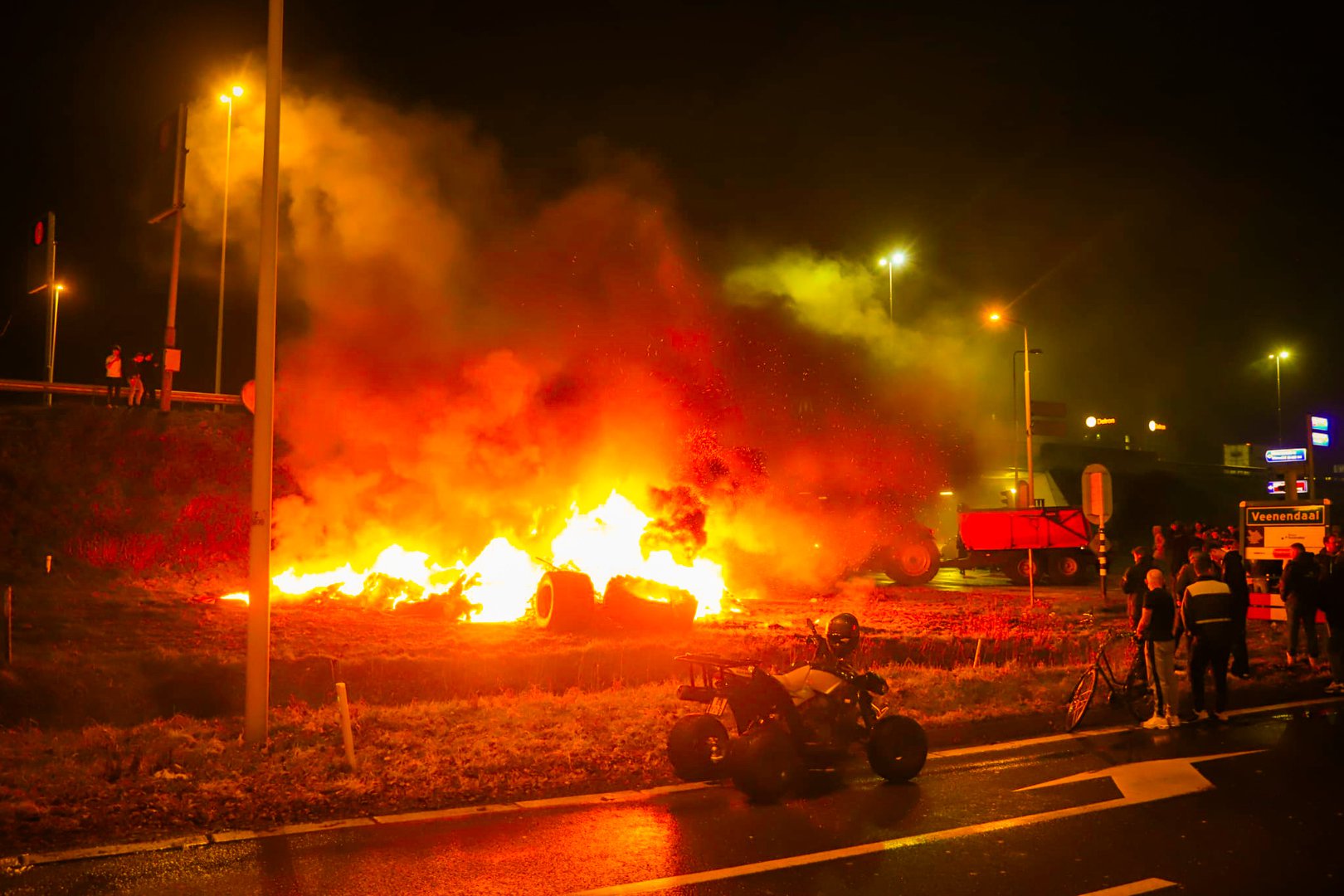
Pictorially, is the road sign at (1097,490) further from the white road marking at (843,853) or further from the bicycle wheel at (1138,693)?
the white road marking at (843,853)

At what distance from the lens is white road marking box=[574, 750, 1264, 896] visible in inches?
205

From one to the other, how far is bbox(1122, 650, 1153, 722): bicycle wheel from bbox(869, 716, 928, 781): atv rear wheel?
3831mm

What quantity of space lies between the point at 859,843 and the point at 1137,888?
151cm

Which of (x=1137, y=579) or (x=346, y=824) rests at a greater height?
(x=1137, y=579)

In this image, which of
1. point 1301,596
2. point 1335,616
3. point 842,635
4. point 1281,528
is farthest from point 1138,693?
point 1281,528

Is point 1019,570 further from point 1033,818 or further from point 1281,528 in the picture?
point 1033,818

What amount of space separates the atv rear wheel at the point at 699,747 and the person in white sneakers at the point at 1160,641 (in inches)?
198

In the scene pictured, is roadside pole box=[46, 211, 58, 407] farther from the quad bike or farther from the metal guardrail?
the quad bike

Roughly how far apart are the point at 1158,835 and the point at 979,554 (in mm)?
23088

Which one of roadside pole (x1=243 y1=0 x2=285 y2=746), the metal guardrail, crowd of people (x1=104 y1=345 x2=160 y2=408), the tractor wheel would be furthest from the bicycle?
the metal guardrail

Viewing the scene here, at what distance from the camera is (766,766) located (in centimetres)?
682

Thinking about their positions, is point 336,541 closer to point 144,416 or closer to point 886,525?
point 144,416

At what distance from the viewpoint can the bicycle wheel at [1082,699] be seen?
31.2 feet

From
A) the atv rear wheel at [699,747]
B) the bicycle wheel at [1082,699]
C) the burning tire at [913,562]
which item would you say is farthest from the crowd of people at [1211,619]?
the burning tire at [913,562]
